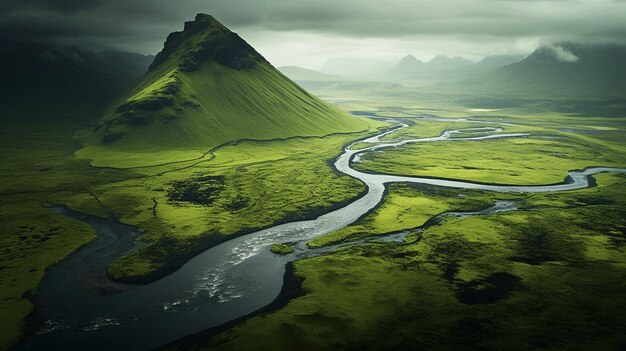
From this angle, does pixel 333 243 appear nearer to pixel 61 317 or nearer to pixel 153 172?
pixel 61 317

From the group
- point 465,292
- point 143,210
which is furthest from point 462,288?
point 143,210

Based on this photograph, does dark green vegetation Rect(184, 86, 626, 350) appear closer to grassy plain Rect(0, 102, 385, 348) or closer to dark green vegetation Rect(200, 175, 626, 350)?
dark green vegetation Rect(200, 175, 626, 350)

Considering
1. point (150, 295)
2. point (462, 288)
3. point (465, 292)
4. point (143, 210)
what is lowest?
point (150, 295)

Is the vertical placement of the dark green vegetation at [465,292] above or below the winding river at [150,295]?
above

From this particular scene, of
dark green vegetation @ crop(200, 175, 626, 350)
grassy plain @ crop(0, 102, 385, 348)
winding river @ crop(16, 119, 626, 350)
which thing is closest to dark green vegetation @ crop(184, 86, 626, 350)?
dark green vegetation @ crop(200, 175, 626, 350)

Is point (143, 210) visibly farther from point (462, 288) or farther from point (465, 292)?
point (465, 292)

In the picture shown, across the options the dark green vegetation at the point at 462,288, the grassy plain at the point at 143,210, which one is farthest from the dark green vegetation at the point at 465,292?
the grassy plain at the point at 143,210

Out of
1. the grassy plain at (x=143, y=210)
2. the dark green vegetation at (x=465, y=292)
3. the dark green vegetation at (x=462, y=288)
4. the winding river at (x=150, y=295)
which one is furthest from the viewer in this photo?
the grassy plain at (x=143, y=210)

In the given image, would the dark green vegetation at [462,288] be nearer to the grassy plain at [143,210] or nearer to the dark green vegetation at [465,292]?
the dark green vegetation at [465,292]
